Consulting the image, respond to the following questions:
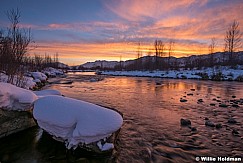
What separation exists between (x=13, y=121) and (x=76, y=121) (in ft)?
8.02

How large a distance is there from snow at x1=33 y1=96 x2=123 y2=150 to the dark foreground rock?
1.04 meters

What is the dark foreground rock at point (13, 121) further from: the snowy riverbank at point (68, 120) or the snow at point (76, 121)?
the snow at point (76, 121)

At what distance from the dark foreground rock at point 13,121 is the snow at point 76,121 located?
1.04 m

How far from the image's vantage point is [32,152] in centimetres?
477

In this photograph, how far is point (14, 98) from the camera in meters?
5.66

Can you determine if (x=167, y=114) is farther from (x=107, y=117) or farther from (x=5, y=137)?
(x=5, y=137)

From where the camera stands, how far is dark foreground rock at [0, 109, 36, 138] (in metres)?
5.37

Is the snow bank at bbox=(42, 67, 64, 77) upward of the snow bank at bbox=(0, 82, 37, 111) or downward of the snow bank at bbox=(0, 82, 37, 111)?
upward

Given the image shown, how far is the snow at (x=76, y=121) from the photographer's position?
14.4 ft

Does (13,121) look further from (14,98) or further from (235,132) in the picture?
(235,132)

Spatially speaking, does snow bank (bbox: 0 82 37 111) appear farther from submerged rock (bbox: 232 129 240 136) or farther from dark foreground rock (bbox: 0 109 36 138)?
submerged rock (bbox: 232 129 240 136)

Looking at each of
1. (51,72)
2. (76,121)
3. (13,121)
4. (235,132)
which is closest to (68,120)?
(76,121)

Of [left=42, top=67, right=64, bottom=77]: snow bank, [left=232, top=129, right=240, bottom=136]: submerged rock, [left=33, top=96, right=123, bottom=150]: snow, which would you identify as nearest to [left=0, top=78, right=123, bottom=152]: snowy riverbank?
[left=33, top=96, right=123, bottom=150]: snow

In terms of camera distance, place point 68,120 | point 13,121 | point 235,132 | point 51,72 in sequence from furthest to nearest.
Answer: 1. point 51,72
2. point 235,132
3. point 13,121
4. point 68,120
